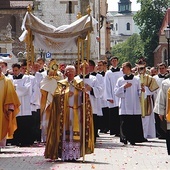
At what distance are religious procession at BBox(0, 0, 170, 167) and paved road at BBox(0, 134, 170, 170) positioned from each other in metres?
0.35

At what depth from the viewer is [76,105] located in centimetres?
1702

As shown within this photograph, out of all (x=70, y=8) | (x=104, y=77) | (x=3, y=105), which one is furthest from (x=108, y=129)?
(x=70, y=8)

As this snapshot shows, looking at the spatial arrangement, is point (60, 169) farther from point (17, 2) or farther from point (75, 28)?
point (17, 2)

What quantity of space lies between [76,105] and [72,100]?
0.12 meters

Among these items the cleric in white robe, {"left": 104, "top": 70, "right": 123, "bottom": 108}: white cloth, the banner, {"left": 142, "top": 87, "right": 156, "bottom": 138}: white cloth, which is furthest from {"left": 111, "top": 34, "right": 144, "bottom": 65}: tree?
the cleric in white robe

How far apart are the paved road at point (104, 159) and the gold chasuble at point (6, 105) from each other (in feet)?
1.82

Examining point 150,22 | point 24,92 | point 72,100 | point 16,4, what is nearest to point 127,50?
point 150,22

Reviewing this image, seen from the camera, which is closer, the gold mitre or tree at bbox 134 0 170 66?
the gold mitre

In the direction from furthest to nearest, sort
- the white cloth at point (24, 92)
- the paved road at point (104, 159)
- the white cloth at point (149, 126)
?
the white cloth at point (149, 126) < the white cloth at point (24, 92) < the paved road at point (104, 159)

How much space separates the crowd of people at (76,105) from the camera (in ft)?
55.4

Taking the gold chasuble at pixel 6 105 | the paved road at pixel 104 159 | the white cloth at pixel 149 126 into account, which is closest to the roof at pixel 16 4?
the white cloth at pixel 149 126

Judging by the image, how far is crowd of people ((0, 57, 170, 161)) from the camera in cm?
1689

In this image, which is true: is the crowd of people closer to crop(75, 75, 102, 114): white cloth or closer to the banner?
crop(75, 75, 102, 114): white cloth

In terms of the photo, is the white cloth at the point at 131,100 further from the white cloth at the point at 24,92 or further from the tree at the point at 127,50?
the tree at the point at 127,50
